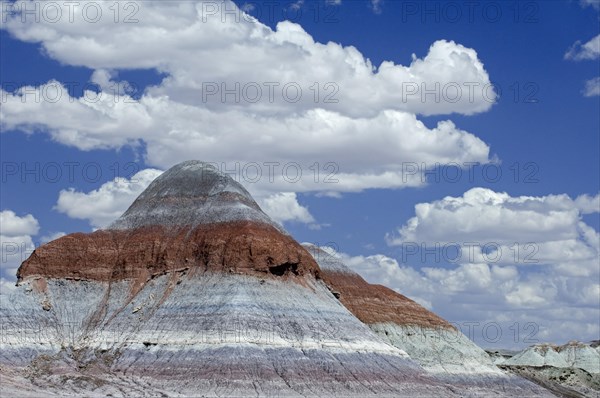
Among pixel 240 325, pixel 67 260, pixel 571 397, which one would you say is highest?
pixel 67 260

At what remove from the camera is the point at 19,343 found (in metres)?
132

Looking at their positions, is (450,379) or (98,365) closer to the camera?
(98,365)

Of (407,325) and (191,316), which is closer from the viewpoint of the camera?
(191,316)

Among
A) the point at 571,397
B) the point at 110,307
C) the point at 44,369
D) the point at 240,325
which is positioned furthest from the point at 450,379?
the point at 44,369

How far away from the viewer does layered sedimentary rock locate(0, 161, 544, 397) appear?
412ft

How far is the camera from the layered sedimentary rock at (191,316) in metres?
126

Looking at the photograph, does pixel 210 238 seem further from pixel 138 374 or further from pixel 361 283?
pixel 361 283

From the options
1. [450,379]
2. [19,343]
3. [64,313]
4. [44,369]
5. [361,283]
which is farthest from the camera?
[361,283]

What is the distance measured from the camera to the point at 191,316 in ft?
450

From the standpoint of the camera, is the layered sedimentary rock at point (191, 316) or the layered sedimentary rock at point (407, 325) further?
the layered sedimentary rock at point (407, 325)

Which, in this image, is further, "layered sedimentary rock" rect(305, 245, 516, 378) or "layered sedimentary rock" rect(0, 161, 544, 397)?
"layered sedimentary rock" rect(305, 245, 516, 378)

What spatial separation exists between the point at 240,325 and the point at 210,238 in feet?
67.3

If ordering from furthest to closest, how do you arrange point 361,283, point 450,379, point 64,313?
point 361,283 → point 450,379 → point 64,313

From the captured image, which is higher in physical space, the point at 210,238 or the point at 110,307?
the point at 210,238
